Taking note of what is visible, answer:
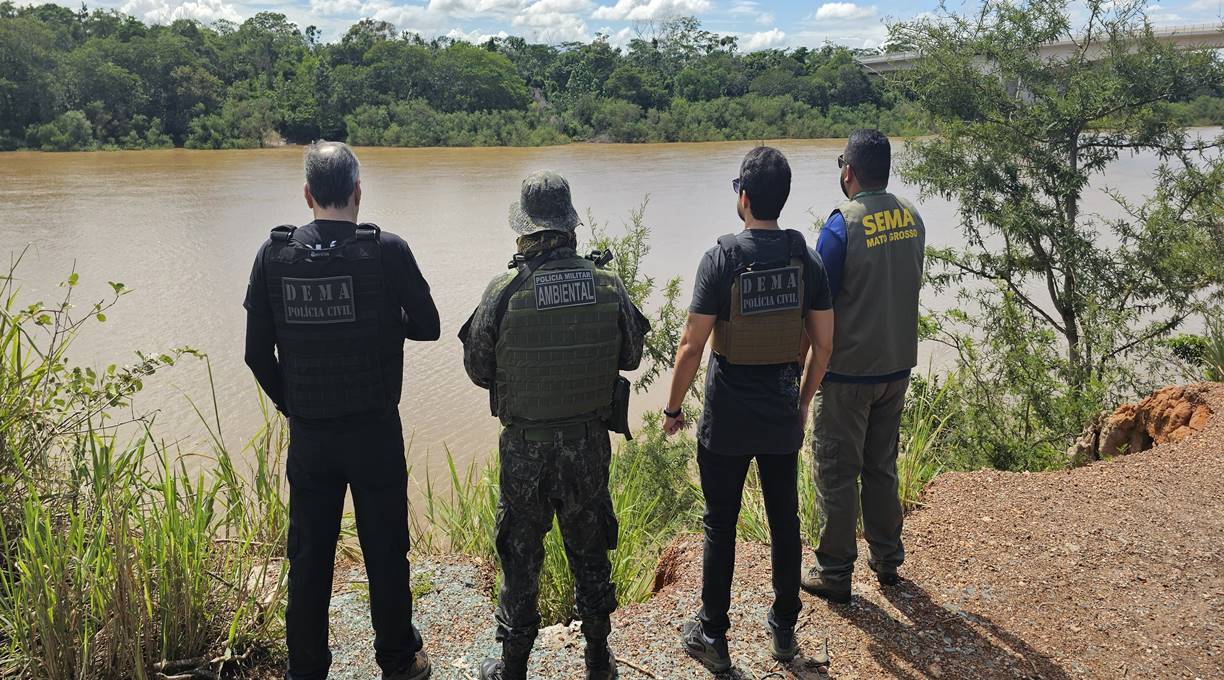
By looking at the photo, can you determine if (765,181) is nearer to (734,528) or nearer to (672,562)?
(734,528)

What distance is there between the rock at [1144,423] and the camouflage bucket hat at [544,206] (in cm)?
422

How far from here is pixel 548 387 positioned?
257 centimetres

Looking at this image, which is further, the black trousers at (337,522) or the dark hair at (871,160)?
the dark hair at (871,160)

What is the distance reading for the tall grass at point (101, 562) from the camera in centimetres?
245

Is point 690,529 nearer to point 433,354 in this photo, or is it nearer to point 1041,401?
point 1041,401

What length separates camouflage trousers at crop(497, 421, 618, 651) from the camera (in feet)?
8.61

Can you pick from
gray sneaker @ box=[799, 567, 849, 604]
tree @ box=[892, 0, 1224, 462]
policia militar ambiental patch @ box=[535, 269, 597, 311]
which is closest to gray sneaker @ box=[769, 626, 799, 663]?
gray sneaker @ box=[799, 567, 849, 604]

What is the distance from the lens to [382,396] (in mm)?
2682

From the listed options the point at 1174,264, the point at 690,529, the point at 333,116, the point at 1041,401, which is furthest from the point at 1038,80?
the point at 333,116

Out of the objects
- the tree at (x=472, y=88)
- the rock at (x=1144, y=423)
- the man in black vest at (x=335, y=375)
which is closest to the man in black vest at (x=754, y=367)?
the man in black vest at (x=335, y=375)

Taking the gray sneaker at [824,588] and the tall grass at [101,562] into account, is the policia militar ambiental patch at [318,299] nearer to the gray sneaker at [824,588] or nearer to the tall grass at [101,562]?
the tall grass at [101,562]

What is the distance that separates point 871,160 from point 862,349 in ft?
2.16

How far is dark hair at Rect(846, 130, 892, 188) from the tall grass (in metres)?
2.31

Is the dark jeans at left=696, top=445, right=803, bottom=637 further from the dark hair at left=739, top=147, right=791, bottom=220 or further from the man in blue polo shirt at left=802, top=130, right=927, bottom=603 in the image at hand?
the dark hair at left=739, top=147, right=791, bottom=220
